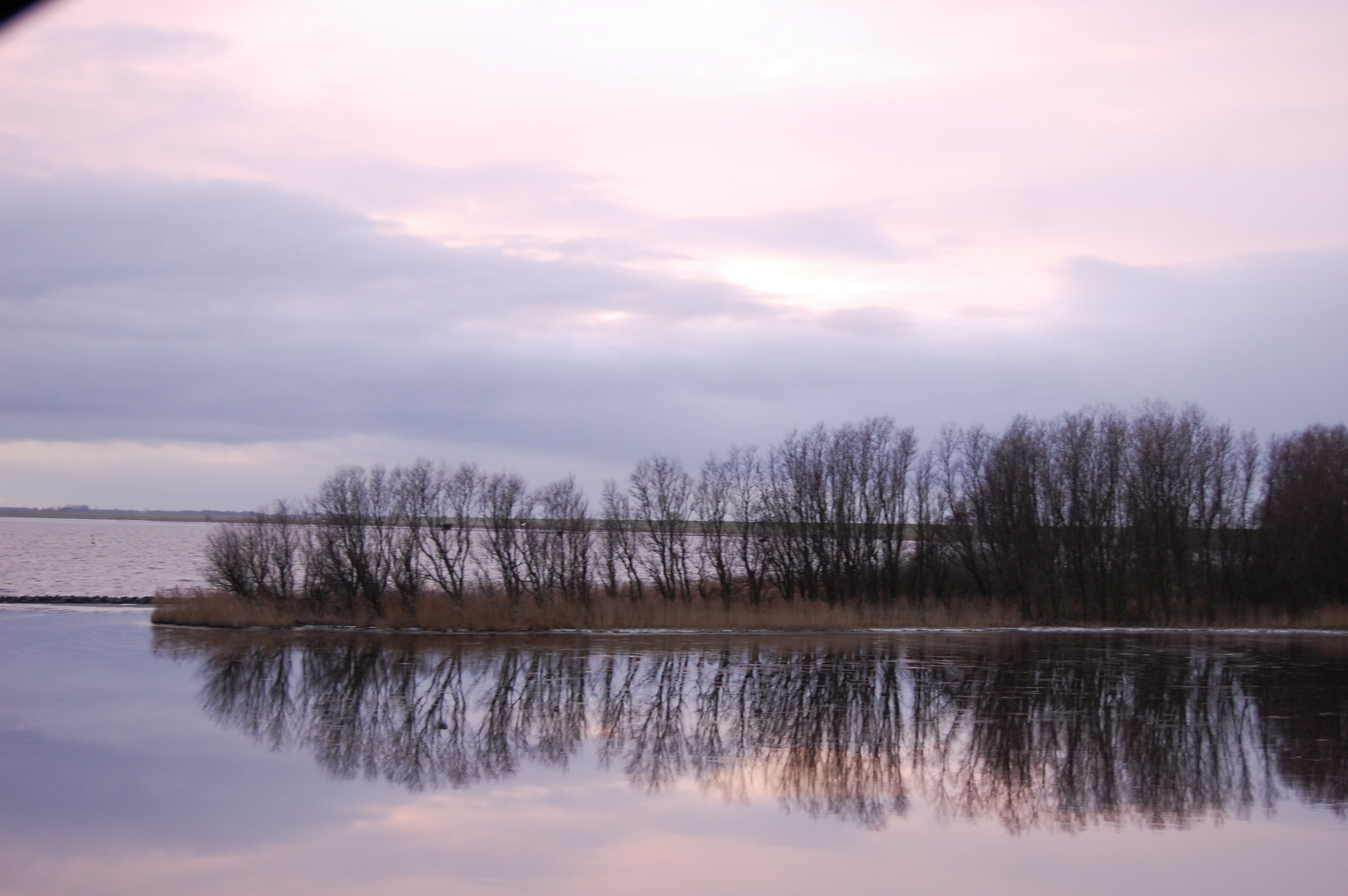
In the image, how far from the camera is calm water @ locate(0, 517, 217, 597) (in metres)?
50.4

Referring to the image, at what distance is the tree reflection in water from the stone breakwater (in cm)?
1388

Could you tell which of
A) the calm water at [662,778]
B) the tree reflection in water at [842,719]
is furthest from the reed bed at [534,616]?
the calm water at [662,778]

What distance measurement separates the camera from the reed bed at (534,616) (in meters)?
35.1

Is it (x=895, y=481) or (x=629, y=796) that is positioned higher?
(x=895, y=481)

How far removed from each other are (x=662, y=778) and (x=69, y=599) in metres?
37.2

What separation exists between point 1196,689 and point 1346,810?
1030 centimetres

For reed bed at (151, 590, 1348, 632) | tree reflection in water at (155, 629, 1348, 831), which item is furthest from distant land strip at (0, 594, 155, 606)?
tree reflection in water at (155, 629, 1348, 831)

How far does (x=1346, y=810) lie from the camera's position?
12.4 meters

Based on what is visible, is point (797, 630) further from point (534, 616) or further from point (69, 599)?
point (69, 599)

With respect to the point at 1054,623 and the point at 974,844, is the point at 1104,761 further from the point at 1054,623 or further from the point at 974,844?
the point at 1054,623

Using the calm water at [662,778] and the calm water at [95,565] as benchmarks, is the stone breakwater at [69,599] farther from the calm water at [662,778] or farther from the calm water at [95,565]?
the calm water at [662,778]

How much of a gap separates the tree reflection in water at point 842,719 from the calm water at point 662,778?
0.09m

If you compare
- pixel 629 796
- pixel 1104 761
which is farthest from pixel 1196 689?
pixel 629 796

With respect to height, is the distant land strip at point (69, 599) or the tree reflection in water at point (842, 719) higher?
the distant land strip at point (69, 599)
